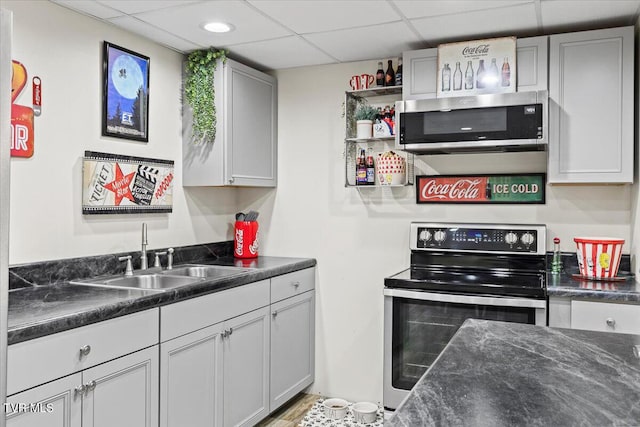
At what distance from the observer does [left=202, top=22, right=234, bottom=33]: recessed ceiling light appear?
276 centimetres

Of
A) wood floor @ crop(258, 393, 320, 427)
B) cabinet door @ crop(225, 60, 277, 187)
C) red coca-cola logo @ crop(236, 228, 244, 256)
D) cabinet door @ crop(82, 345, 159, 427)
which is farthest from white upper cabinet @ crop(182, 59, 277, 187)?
wood floor @ crop(258, 393, 320, 427)

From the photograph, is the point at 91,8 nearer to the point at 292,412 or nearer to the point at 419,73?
the point at 419,73

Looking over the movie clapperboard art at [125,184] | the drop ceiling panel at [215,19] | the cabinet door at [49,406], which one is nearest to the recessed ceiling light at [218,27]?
the drop ceiling panel at [215,19]

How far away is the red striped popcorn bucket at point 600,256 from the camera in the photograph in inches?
106

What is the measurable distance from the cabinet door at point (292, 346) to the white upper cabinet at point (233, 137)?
0.83m

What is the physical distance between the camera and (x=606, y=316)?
2.42 metres

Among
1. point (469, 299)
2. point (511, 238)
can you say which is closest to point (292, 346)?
point (469, 299)

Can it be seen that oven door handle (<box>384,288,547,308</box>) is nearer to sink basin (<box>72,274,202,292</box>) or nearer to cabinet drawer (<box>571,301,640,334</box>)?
cabinet drawer (<box>571,301,640,334</box>)

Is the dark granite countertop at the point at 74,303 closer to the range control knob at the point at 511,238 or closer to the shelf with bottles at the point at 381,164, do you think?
the shelf with bottles at the point at 381,164

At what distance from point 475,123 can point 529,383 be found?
Answer: 1902 millimetres

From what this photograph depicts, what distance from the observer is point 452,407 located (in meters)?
1.02

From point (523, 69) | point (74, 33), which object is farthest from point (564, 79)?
point (74, 33)

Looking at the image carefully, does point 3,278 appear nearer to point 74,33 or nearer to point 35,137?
point 35,137

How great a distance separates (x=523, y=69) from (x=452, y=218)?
3.10 ft
